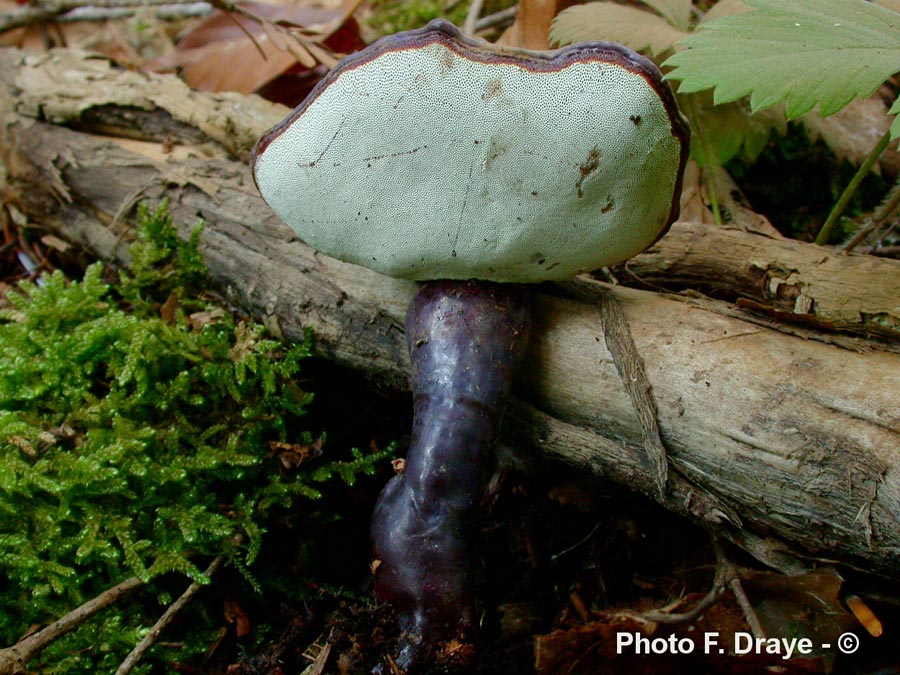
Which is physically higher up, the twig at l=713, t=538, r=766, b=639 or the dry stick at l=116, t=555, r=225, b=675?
the twig at l=713, t=538, r=766, b=639

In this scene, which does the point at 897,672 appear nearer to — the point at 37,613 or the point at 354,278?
the point at 354,278

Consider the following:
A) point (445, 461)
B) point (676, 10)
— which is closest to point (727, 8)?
point (676, 10)

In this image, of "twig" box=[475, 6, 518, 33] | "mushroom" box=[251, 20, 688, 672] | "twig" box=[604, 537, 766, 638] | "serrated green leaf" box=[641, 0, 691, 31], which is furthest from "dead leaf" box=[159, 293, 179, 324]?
"twig" box=[475, 6, 518, 33]

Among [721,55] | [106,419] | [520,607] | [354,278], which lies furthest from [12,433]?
[721,55]

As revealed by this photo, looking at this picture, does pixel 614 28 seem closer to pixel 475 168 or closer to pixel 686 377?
pixel 475 168

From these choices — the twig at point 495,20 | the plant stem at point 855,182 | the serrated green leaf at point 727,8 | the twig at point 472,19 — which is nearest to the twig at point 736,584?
the plant stem at point 855,182

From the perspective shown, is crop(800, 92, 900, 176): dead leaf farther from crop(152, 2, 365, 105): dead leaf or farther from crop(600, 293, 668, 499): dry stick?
crop(152, 2, 365, 105): dead leaf
